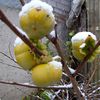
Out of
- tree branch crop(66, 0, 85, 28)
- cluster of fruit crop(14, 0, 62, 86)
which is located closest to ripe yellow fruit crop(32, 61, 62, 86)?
cluster of fruit crop(14, 0, 62, 86)

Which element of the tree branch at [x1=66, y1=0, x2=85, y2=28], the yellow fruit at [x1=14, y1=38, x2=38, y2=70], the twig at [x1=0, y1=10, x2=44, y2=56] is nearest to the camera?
the twig at [x1=0, y1=10, x2=44, y2=56]

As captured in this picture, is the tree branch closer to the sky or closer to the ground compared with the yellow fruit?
closer to the sky

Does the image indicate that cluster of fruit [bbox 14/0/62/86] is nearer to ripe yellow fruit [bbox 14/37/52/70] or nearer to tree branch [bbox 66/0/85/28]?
ripe yellow fruit [bbox 14/37/52/70]

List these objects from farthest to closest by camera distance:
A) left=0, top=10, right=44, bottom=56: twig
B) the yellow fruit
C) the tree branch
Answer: the tree branch
the yellow fruit
left=0, top=10, right=44, bottom=56: twig

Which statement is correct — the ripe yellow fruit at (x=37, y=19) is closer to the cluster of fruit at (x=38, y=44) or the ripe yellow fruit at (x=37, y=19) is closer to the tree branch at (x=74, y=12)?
the cluster of fruit at (x=38, y=44)

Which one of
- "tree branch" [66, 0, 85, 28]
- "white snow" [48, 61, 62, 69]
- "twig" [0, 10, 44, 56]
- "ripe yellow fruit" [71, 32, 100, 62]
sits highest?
"tree branch" [66, 0, 85, 28]

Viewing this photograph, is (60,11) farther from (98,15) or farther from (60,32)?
(98,15)

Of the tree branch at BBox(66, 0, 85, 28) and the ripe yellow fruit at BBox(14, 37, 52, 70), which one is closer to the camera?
the ripe yellow fruit at BBox(14, 37, 52, 70)

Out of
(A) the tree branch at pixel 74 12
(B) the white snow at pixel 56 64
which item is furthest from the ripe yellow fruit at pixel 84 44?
(A) the tree branch at pixel 74 12
